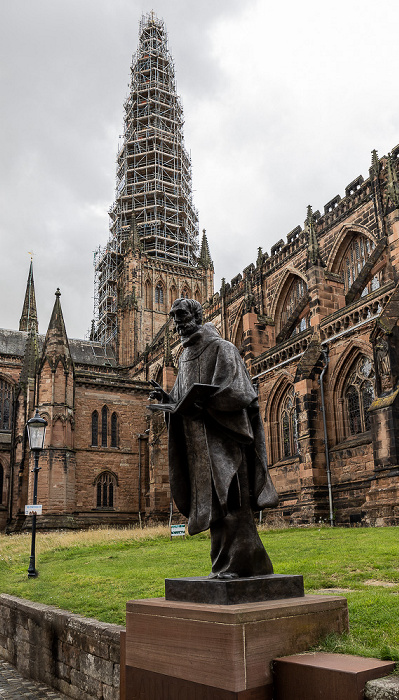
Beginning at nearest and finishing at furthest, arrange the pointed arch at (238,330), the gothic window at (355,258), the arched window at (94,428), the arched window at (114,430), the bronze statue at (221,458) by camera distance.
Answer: the bronze statue at (221,458), the gothic window at (355,258), the pointed arch at (238,330), the arched window at (94,428), the arched window at (114,430)

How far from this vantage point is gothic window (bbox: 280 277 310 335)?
96.3 ft

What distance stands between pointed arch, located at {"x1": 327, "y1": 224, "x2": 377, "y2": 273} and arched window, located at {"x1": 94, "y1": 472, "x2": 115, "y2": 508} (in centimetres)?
1922

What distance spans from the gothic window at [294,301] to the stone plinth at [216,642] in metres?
26.1

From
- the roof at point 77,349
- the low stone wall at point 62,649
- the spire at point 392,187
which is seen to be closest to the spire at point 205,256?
the roof at point 77,349

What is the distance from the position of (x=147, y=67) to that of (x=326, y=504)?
→ 5916 centimetres

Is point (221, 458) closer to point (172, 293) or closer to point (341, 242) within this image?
point (341, 242)

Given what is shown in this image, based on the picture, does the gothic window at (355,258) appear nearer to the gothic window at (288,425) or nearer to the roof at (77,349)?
the gothic window at (288,425)

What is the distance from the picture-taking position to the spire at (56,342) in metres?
35.2

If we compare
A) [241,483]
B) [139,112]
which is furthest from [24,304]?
[241,483]

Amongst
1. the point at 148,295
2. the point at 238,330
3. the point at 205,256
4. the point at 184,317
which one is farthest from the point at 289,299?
the point at 184,317

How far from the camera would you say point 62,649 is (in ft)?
23.1

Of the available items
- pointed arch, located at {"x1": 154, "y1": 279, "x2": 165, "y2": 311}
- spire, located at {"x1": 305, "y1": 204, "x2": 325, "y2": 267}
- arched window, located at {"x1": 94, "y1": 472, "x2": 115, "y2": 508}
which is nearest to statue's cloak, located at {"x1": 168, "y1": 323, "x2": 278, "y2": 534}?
spire, located at {"x1": 305, "y1": 204, "x2": 325, "y2": 267}

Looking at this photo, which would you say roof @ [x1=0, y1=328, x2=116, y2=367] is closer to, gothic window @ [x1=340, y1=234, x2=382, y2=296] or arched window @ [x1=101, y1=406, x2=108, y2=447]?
arched window @ [x1=101, y1=406, x2=108, y2=447]

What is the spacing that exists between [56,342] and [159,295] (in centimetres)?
1805
